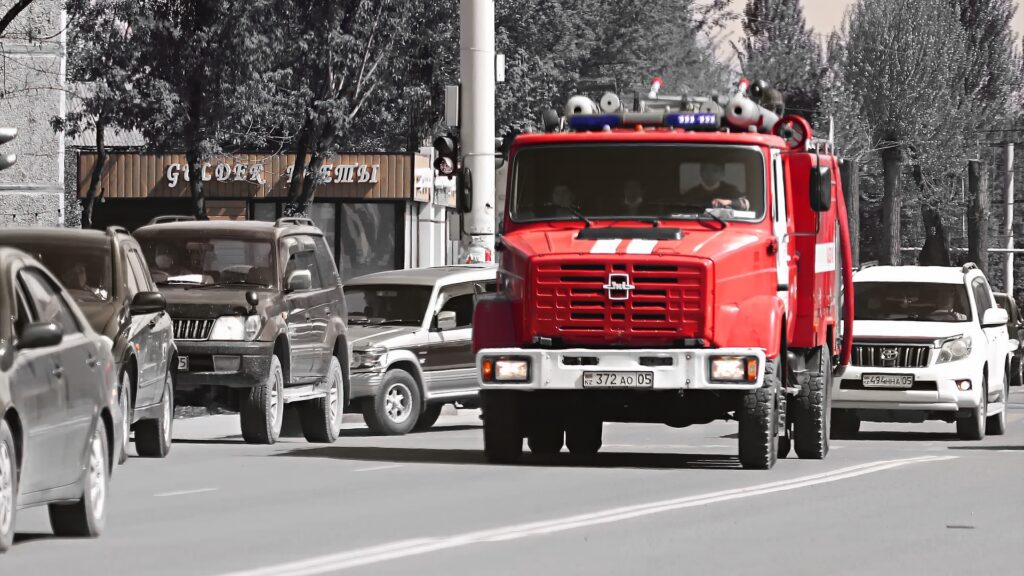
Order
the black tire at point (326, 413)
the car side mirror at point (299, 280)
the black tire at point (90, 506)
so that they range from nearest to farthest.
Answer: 1. the black tire at point (90, 506)
2. the car side mirror at point (299, 280)
3. the black tire at point (326, 413)

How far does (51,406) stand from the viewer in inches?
446

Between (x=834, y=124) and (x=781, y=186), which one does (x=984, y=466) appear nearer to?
(x=781, y=186)

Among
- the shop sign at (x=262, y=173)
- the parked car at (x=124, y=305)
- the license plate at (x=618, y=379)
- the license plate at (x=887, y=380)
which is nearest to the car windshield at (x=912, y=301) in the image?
the license plate at (x=887, y=380)

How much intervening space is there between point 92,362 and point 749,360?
6146mm

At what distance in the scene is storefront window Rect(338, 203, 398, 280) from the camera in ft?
183

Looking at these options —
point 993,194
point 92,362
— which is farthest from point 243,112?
point 993,194

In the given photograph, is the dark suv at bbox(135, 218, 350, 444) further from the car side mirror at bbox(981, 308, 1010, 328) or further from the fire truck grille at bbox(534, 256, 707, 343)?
the car side mirror at bbox(981, 308, 1010, 328)

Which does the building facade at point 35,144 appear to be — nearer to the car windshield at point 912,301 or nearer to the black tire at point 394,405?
the black tire at point 394,405

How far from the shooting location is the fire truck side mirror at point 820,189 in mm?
18203

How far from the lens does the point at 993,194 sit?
108 meters

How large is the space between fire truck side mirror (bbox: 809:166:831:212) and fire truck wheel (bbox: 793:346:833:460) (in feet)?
5.66

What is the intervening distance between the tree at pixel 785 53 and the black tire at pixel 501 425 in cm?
5161

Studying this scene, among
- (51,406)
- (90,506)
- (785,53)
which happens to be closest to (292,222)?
(90,506)

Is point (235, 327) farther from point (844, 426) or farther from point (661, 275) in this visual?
point (844, 426)
